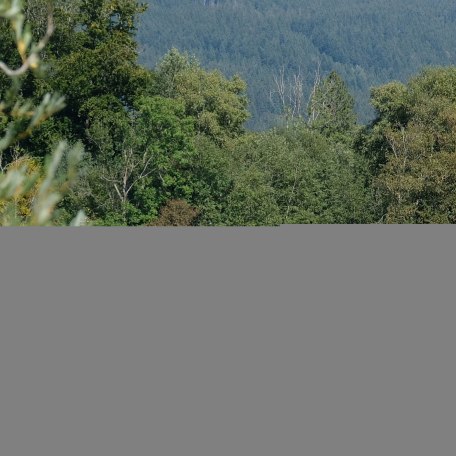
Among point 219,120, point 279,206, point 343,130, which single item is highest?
point 343,130

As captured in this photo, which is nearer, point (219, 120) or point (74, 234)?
point (74, 234)

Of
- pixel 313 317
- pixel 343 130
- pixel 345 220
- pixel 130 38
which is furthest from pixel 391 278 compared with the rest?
pixel 343 130

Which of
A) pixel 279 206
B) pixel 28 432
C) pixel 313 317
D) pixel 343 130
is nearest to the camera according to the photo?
pixel 28 432

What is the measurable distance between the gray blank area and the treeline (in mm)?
38162

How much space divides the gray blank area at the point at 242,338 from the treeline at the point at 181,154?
3816 centimetres

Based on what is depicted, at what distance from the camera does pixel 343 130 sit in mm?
83062

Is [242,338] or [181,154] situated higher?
[181,154]

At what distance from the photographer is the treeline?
50031mm

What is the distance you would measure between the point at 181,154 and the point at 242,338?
4372cm

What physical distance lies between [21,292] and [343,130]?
76.4 meters

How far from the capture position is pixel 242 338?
880cm

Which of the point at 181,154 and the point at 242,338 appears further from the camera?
the point at 181,154

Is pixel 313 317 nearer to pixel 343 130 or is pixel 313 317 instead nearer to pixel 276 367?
pixel 276 367

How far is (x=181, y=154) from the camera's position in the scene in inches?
2055
